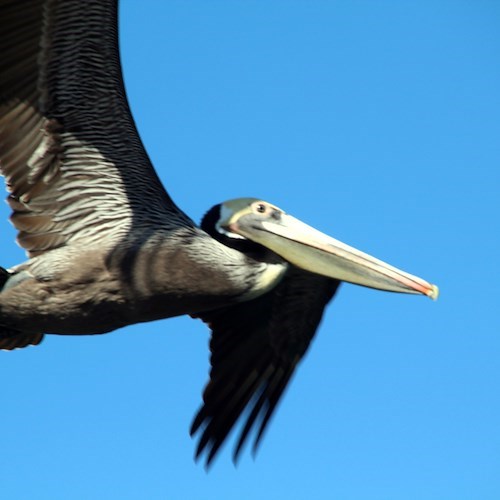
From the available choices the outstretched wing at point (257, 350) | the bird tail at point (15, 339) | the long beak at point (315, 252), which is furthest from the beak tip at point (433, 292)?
the bird tail at point (15, 339)

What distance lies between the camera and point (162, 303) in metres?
10.4

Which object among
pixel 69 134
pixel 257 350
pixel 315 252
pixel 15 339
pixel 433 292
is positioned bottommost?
pixel 15 339

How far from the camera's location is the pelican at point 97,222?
10352 mm

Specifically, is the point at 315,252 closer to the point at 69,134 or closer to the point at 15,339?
the point at 69,134

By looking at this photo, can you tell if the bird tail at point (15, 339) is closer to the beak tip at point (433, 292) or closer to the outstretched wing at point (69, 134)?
the outstretched wing at point (69, 134)

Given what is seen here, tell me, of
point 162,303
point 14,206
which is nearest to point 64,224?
point 14,206

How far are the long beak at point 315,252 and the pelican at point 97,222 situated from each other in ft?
0.04

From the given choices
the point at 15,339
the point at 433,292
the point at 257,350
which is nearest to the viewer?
the point at 433,292

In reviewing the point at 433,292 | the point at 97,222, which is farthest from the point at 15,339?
the point at 433,292

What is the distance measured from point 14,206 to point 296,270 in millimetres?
2914

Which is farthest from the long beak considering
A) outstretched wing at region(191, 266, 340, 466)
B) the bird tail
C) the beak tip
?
the bird tail

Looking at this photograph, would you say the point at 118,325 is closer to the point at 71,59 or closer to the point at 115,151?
the point at 115,151

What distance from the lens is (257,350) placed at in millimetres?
12633

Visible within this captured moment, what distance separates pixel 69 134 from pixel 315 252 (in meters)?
2.31
